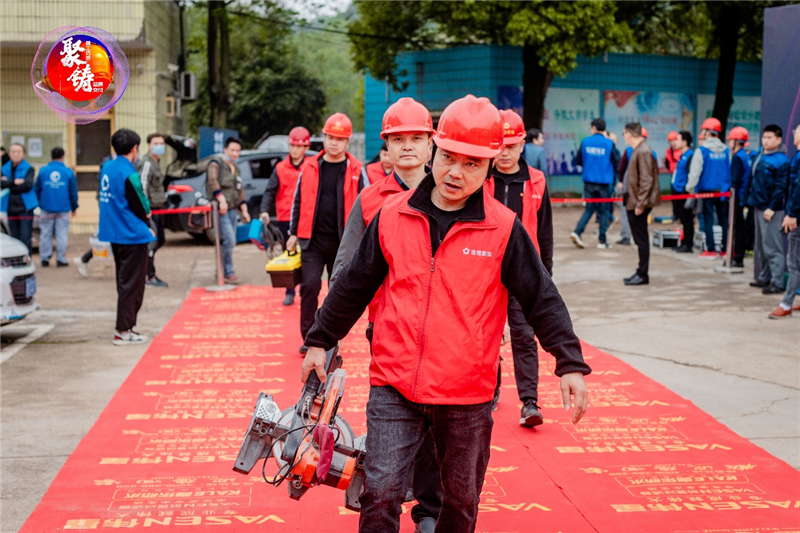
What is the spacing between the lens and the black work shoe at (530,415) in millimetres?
5953

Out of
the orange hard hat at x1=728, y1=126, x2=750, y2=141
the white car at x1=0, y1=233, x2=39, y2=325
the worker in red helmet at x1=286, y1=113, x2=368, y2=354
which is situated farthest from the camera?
the orange hard hat at x1=728, y1=126, x2=750, y2=141

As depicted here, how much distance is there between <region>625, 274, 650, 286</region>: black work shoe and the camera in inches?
490

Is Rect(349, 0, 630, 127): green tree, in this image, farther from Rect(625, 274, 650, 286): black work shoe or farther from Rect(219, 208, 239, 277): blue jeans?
Rect(219, 208, 239, 277): blue jeans

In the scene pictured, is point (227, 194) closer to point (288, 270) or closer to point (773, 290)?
point (288, 270)

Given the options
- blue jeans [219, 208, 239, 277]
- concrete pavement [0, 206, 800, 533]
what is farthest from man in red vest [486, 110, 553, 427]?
blue jeans [219, 208, 239, 277]

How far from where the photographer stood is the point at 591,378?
7.47 m

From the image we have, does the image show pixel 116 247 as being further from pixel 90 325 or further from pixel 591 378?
pixel 591 378

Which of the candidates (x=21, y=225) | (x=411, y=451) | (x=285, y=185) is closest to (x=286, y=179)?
(x=285, y=185)

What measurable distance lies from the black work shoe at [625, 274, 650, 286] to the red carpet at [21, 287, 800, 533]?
4.97 metres

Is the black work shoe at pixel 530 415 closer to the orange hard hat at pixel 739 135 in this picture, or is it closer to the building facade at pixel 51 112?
the orange hard hat at pixel 739 135

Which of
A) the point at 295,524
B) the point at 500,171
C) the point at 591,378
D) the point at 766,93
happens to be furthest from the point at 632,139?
the point at 295,524

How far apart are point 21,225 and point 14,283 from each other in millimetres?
6758

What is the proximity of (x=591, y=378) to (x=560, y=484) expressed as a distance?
101 inches

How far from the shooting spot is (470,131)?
130 inches
